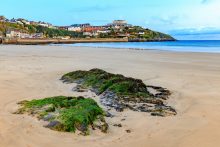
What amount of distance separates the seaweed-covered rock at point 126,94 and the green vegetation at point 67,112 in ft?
3.18

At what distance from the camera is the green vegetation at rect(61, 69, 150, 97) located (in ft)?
29.3

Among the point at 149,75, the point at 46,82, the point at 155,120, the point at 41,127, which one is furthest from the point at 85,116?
the point at 149,75

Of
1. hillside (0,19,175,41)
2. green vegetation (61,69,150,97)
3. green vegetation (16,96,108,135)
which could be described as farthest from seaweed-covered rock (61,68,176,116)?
hillside (0,19,175,41)

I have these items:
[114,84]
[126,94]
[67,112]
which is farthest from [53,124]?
[114,84]

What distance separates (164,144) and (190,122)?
1.51 meters

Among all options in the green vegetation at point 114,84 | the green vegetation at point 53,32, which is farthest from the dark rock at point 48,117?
the green vegetation at point 53,32

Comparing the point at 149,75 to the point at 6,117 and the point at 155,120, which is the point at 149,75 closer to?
the point at 155,120

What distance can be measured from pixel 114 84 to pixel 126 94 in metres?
0.76

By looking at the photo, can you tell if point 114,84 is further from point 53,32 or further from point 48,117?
point 53,32

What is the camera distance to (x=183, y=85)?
37.9ft

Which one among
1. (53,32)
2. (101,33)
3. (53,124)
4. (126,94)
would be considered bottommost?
(53,32)

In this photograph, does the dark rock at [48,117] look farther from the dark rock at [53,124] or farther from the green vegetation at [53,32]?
the green vegetation at [53,32]

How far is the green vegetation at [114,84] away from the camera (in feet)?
29.3

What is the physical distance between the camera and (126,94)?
28.7 ft
